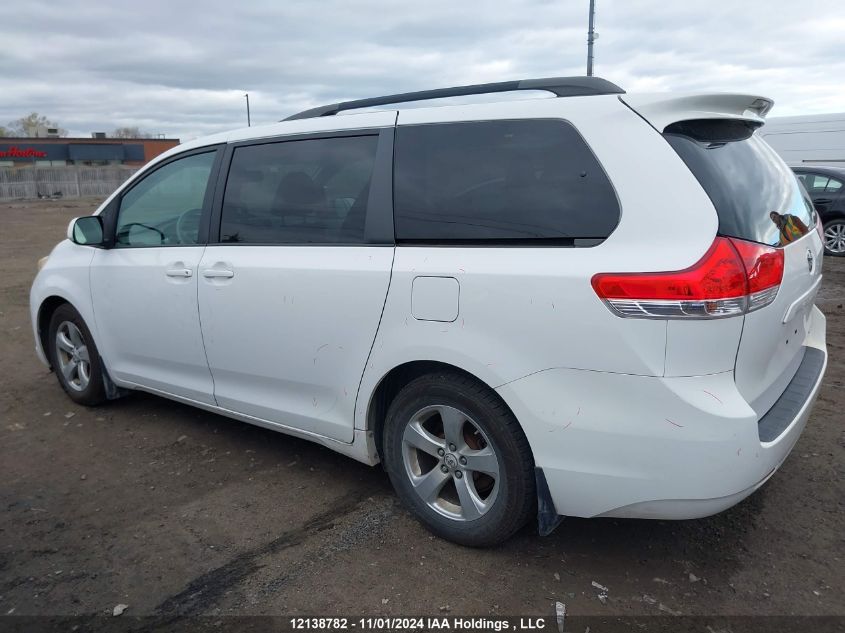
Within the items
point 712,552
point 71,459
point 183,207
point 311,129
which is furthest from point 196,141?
point 712,552

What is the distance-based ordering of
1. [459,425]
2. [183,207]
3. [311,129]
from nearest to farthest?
1. [459,425]
2. [311,129]
3. [183,207]

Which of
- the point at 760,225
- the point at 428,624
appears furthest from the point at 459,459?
the point at 760,225

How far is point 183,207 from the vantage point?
4.13m

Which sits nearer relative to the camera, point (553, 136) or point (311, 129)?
point (553, 136)

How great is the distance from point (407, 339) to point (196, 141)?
2.10 m

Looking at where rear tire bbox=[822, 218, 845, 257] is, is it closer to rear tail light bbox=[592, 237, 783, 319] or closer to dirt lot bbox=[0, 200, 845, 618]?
dirt lot bbox=[0, 200, 845, 618]

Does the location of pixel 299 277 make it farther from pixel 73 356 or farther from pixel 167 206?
pixel 73 356

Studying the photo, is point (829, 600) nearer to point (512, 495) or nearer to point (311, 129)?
point (512, 495)

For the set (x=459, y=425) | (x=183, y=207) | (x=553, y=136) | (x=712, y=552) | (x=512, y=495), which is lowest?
(x=712, y=552)

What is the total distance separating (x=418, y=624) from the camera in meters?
2.59

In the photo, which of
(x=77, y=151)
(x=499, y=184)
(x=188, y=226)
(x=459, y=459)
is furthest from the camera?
(x=77, y=151)

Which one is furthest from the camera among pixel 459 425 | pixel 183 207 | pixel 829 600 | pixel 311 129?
pixel 183 207

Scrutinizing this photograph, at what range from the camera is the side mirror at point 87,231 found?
443cm

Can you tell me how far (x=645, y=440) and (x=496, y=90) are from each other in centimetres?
167
